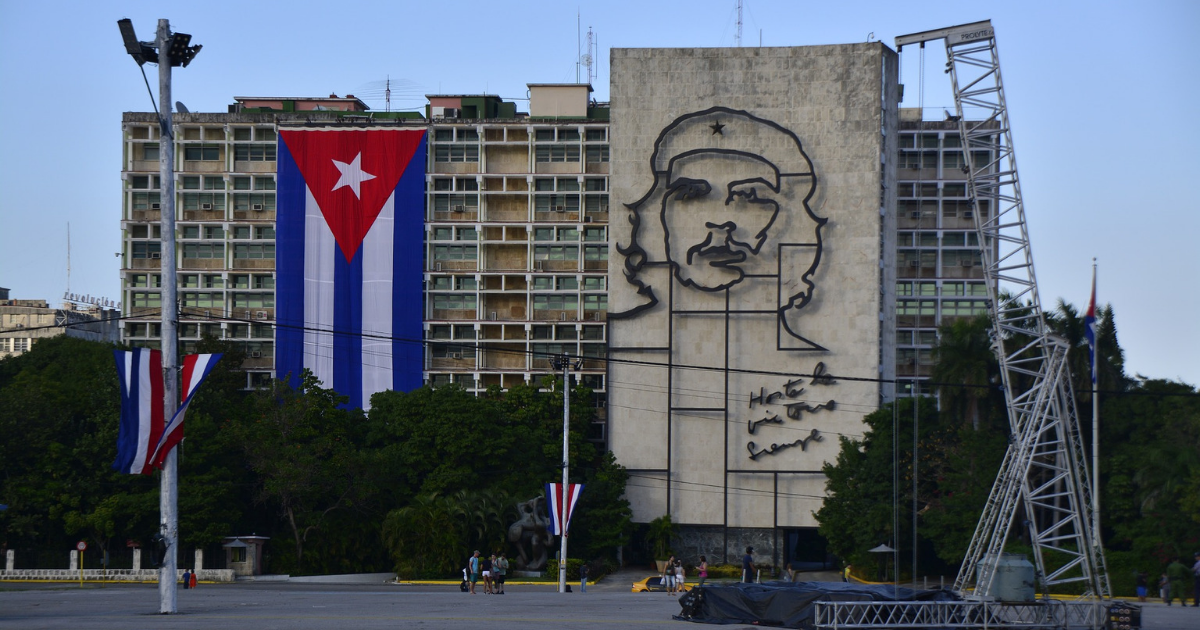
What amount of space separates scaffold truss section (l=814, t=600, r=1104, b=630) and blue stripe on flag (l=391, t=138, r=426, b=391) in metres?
56.1

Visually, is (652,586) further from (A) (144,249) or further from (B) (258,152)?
(A) (144,249)

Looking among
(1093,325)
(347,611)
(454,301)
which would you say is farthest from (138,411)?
(454,301)

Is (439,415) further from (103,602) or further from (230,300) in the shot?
(103,602)

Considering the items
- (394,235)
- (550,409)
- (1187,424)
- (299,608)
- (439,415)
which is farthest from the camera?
(394,235)

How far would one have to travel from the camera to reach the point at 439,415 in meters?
74.3

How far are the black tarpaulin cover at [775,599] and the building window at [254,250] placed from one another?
201ft

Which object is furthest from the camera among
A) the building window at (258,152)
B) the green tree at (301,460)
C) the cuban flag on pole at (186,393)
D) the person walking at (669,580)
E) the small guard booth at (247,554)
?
the building window at (258,152)

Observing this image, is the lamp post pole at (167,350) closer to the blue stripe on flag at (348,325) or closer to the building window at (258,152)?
the blue stripe on flag at (348,325)

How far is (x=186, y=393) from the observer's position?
116 feet

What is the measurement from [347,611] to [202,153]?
2439 inches

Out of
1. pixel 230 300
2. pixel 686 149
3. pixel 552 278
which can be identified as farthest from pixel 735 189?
pixel 230 300

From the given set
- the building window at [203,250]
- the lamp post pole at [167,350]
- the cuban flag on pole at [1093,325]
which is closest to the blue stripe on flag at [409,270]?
the building window at [203,250]

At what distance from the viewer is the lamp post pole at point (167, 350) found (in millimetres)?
35875

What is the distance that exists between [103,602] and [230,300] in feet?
168
